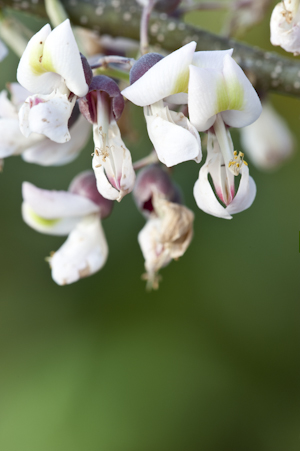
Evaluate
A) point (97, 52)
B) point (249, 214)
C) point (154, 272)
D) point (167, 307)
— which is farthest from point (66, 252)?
point (249, 214)

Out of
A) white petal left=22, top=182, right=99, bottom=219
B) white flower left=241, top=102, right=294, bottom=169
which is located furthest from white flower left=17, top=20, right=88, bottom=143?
white flower left=241, top=102, right=294, bottom=169

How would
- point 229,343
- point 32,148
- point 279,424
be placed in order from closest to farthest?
point 32,148 < point 279,424 < point 229,343

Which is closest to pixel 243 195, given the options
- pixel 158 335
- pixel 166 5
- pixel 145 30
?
pixel 145 30

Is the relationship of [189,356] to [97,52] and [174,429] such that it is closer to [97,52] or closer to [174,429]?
[174,429]

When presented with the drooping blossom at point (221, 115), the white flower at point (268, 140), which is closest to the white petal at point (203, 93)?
the drooping blossom at point (221, 115)

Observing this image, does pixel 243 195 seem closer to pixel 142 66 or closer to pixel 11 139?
pixel 142 66

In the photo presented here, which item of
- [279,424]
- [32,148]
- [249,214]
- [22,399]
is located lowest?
[22,399]
